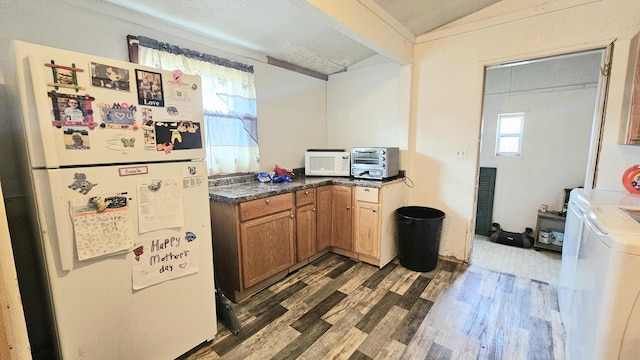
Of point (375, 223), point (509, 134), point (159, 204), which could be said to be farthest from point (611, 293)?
point (509, 134)

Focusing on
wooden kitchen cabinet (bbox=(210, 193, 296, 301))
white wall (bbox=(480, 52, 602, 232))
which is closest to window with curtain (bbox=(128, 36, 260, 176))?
wooden kitchen cabinet (bbox=(210, 193, 296, 301))

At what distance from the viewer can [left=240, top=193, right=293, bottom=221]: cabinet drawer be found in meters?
2.05

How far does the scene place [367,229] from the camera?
8.89ft

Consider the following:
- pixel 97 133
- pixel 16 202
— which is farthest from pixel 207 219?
pixel 16 202

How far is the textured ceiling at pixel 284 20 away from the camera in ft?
6.27

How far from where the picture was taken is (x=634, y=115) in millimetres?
1717

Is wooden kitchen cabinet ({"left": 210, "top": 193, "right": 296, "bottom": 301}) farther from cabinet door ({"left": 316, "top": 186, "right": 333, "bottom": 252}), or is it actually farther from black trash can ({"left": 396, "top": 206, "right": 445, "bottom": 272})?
black trash can ({"left": 396, "top": 206, "right": 445, "bottom": 272})

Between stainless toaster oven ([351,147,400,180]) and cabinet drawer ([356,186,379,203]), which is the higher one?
stainless toaster oven ([351,147,400,180])

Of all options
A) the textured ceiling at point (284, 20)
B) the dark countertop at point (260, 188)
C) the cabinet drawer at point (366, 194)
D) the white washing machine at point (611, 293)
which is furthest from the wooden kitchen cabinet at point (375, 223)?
the white washing machine at point (611, 293)

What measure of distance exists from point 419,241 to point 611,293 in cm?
159

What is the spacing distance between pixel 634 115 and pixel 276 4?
8.33 ft

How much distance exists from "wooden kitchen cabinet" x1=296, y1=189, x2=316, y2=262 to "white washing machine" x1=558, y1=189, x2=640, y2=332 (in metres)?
1.94

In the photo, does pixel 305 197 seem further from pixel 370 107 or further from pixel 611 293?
pixel 611 293

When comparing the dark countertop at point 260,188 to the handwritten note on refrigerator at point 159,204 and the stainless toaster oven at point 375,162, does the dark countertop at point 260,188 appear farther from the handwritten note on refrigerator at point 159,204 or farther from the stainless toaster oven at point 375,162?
the handwritten note on refrigerator at point 159,204
